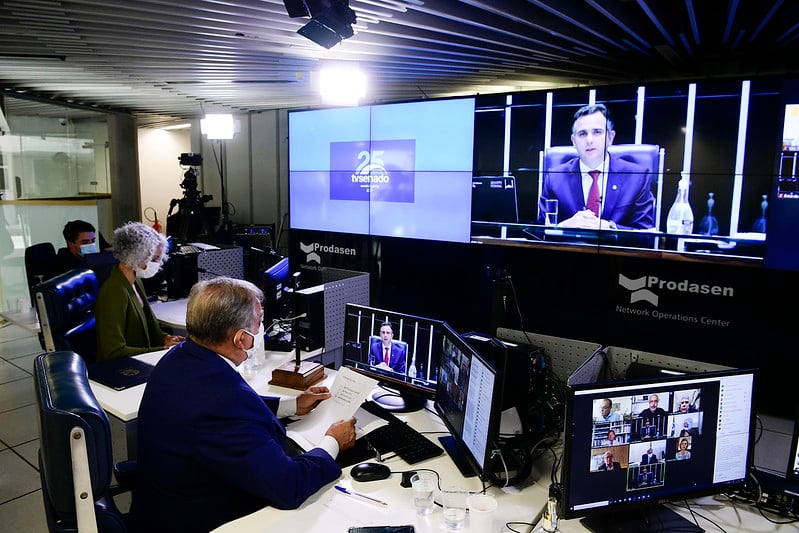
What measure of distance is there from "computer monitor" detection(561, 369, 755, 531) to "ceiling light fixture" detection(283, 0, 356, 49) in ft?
8.11

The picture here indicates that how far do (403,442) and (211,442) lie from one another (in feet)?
2.57

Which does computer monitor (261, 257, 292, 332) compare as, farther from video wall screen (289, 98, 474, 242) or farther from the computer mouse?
video wall screen (289, 98, 474, 242)

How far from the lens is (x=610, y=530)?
156cm

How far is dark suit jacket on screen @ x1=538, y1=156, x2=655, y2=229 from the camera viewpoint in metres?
4.74

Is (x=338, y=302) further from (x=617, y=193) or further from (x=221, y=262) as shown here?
(x=617, y=193)

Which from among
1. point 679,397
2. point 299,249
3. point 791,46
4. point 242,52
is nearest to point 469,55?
point 242,52

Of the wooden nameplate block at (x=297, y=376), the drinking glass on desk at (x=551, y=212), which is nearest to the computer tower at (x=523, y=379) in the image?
the wooden nameplate block at (x=297, y=376)

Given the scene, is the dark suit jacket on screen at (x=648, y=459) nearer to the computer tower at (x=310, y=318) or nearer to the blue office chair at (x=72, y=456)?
the blue office chair at (x=72, y=456)

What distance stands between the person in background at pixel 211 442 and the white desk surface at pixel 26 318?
219 centimetres

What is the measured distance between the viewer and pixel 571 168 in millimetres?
5141

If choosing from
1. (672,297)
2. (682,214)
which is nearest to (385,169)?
Result: (682,214)

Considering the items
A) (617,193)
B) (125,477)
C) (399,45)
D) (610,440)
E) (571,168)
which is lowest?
(125,477)

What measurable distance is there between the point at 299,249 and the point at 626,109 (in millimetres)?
4226

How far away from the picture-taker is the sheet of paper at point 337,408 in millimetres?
2129
